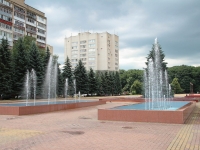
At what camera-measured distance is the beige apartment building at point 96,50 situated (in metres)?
80.9

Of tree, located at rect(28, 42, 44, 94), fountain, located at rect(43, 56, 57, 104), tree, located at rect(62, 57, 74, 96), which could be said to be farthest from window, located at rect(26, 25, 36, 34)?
tree, located at rect(28, 42, 44, 94)

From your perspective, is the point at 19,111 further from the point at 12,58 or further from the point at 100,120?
the point at 12,58

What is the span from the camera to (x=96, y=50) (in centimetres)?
8112

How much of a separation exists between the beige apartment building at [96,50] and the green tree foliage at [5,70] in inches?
2050

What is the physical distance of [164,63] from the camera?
1566 inches

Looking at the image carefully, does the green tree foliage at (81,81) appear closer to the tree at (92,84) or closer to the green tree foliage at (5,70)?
the tree at (92,84)

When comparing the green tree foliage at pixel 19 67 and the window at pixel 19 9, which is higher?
the window at pixel 19 9

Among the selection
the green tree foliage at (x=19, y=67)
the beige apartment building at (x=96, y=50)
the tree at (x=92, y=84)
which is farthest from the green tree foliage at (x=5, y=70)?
the beige apartment building at (x=96, y=50)

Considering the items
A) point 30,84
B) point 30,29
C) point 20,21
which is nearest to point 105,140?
point 30,84

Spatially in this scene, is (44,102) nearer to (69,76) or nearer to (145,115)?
(145,115)

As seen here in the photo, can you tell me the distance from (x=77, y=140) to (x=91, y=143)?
0.56 m

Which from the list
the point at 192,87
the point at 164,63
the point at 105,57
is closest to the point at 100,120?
the point at 164,63

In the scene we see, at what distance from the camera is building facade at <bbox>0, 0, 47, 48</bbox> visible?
1700 inches

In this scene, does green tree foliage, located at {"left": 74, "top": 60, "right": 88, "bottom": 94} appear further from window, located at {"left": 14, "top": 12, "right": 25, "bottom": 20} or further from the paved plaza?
the paved plaza
